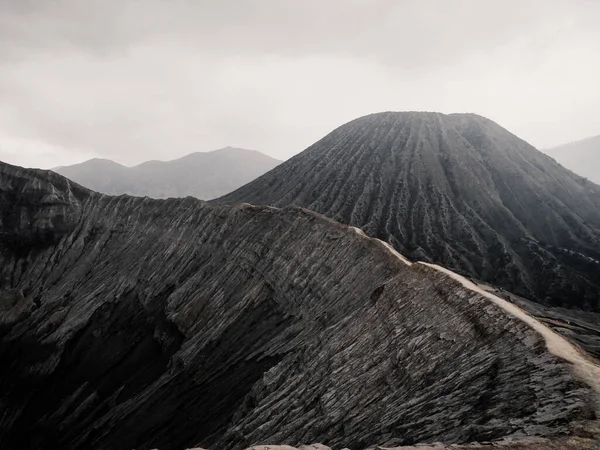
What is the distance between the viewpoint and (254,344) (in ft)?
90.4

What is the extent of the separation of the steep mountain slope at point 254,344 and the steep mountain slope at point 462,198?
4183 cm

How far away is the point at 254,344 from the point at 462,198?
247ft

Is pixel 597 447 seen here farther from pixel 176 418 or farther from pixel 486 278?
pixel 486 278

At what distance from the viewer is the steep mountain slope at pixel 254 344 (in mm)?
12508

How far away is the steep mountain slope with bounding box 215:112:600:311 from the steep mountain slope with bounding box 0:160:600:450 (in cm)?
4183

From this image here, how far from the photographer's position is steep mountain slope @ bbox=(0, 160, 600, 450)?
41.0 ft

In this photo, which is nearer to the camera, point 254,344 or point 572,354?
point 572,354

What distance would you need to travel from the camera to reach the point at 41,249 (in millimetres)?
61219

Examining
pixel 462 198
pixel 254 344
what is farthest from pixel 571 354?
pixel 462 198

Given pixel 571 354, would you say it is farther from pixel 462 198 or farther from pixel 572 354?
pixel 462 198

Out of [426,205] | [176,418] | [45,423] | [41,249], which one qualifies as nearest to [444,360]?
[176,418]

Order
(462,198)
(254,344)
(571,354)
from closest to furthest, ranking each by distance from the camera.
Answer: (571,354), (254,344), (462,198)

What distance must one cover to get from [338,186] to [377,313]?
77.7 metres

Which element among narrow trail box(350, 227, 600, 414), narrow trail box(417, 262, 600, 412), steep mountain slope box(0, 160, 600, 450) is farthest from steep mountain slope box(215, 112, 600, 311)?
narrow trail box(417, 262, 600, 412)
